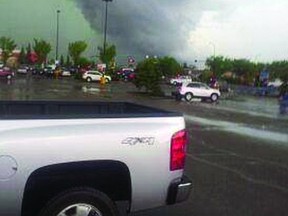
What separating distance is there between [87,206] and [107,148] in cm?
57

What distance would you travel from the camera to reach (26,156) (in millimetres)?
5469

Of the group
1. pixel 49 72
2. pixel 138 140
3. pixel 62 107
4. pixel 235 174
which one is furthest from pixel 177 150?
pixel 49 72

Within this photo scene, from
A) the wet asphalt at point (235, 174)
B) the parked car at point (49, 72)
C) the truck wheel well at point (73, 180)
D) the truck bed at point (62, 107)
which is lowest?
the parked car at point (49, 72)

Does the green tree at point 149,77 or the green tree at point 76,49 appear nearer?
the green tree at point 149,77

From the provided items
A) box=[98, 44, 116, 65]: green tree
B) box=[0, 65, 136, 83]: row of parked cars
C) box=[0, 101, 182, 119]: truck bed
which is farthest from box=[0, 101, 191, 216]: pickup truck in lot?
box=[98, 44, 116, 65]: green tree

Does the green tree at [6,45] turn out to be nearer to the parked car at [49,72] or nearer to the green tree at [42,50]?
the green tree at [42,50]

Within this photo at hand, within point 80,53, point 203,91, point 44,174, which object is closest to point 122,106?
point 44,174

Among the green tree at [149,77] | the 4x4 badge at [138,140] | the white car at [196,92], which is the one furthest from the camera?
the green tree at [149,77]

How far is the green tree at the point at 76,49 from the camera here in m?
144

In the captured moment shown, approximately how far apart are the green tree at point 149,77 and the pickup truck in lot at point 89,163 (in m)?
49.2

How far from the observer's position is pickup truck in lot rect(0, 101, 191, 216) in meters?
5.49

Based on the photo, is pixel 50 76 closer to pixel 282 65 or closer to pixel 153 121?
pixel 282 65

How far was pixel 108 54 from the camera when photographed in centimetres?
13038

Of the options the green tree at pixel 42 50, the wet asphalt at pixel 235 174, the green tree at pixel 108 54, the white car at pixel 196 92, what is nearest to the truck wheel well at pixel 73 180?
the wet asphalt at pixel 235 174
